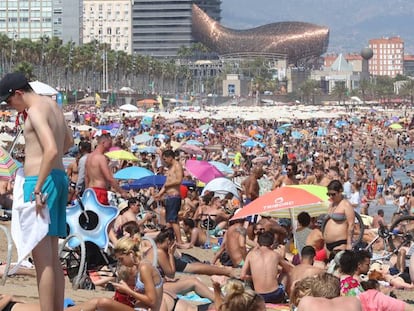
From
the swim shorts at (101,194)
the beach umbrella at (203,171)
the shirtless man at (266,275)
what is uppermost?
the swim shorts at (101,194)

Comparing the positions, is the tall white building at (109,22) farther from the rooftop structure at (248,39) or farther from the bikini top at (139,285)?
the bikini top at (139,285)

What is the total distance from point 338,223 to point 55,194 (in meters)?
5.28

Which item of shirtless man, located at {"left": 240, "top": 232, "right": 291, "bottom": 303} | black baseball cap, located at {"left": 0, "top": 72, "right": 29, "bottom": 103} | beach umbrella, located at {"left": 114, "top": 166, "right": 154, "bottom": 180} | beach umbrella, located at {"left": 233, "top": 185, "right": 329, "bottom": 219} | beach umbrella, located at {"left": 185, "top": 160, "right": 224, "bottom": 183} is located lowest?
beach umbrella, located at {"left": 185, "top": 160, "right": 224, "bottom": 183}

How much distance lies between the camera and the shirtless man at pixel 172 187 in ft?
36.4

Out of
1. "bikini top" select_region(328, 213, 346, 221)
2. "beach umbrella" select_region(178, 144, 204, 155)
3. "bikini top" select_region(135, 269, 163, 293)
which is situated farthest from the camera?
"beach umbrella" select_region(178, 144, 204, 155)

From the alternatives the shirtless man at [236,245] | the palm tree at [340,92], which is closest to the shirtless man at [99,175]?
the shirtless man at [236,245]

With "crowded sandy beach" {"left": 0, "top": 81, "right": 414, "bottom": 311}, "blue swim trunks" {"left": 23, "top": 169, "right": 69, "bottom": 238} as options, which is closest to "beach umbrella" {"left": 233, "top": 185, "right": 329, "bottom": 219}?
"crowded sandy beach" {"left": 0, "top": 81, "right": 414, "bottom": 311}

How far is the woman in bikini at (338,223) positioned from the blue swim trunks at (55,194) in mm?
5086

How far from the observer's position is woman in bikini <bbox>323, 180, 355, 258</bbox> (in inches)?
389

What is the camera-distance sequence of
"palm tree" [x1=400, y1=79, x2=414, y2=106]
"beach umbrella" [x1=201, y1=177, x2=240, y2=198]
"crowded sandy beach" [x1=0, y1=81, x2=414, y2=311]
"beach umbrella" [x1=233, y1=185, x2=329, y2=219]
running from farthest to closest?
"palm tree" [x1=400, y1=79, x2=414, y2=106]
"beach umbrella" [x1=201, y1=177, x2=240, y2=198]
"beach umbrella" [x1=233, y1=185, x2=329, y2=219]
"crowded sandy beach" [x1=0, y1=81, x2=414, y2=311]

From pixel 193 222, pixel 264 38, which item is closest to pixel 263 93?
pixel 264 38

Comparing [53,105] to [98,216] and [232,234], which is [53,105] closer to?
[98,216]

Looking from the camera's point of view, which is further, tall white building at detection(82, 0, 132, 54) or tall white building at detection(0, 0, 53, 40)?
tall white building at detection(82, 0, 132, 54)

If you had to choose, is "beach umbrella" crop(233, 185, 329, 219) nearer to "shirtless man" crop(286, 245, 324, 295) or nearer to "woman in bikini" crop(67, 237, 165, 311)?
"shirtless man" crop(286, 245, 324, 295)
